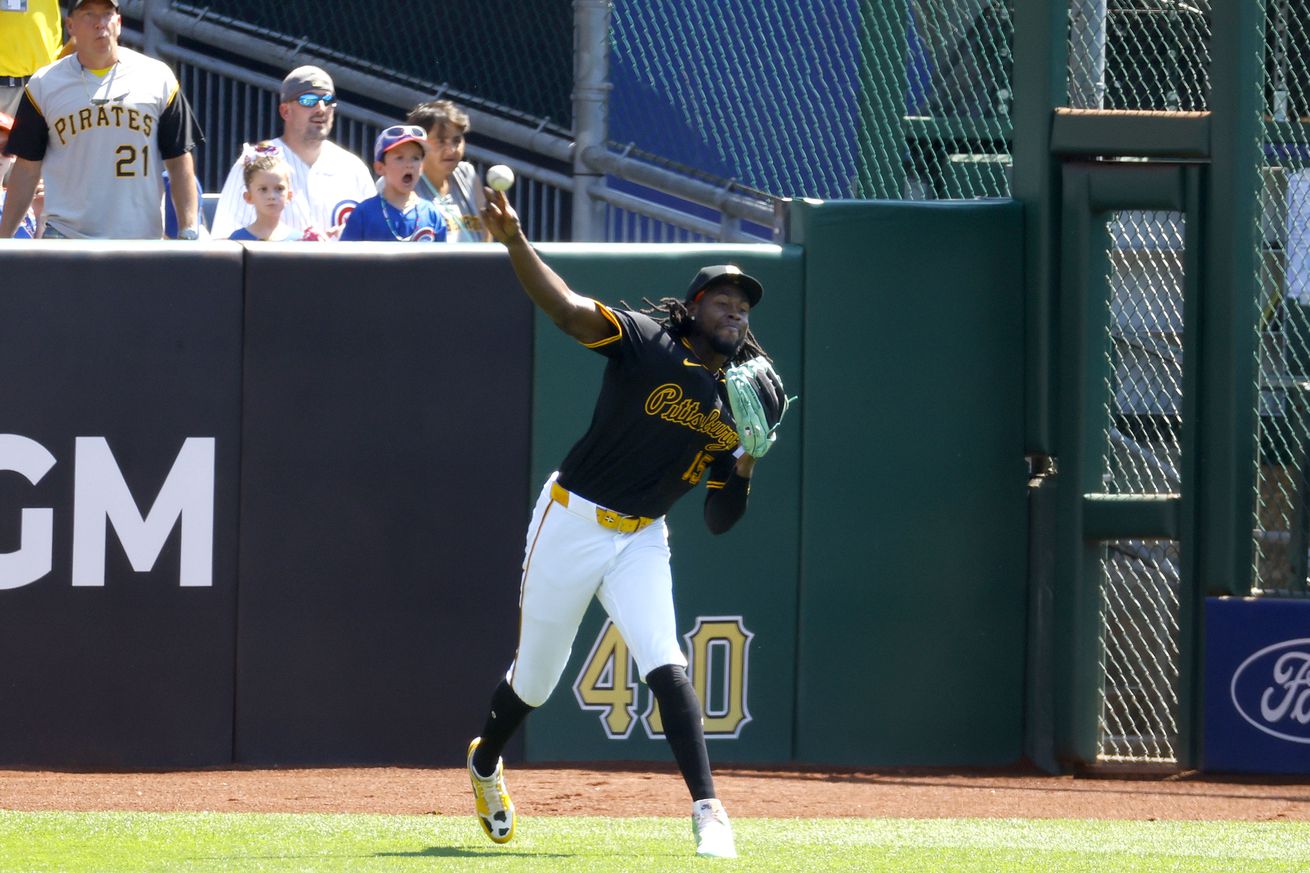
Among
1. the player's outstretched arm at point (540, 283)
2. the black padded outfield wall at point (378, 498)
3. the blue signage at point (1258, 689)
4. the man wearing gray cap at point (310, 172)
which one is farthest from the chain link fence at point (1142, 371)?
→ the man wearing gray cap at point (310, 172)

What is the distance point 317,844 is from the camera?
16.6 feet

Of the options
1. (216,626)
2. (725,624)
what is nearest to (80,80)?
(216,626)

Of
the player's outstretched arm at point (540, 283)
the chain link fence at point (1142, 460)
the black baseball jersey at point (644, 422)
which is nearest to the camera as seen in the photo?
the player's outstretched arm at point (540, 283)

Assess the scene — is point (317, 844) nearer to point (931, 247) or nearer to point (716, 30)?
point (931, 247)

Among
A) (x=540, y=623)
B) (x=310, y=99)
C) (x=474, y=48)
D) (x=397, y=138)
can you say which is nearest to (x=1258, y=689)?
(x=540, y=623)

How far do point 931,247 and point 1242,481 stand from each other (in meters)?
1.43

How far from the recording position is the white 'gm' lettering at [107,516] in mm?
6488

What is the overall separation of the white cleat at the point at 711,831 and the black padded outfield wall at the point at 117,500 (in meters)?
2.47

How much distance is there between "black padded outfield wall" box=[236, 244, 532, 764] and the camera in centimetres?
662

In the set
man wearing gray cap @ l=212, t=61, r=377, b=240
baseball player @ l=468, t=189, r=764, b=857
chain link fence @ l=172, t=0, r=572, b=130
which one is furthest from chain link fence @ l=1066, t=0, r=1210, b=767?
chain link fence @ l=172, t=0, r=572, b=130

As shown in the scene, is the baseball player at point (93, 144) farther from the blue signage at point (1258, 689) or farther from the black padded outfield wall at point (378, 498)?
the blue signage at point (1258, 689)

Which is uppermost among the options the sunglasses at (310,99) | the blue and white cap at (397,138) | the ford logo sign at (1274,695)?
the sunglasses at (310,99)

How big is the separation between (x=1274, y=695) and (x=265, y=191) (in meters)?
4.22

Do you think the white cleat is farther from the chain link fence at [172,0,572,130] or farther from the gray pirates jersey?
the chain link fence at [172,0,572,130]
